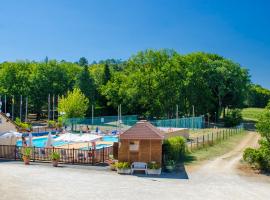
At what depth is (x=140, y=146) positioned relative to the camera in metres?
25.5

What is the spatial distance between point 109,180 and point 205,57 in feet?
211

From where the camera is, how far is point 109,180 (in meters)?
22.3

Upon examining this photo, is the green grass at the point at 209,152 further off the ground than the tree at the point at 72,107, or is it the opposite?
the tree at the point at 72,107

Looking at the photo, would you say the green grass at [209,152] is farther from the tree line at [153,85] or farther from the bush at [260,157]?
the tree line at [153,85]

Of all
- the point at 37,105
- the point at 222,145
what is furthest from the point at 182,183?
the point at 37,105

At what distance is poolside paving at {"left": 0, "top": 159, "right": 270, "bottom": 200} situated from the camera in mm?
18719

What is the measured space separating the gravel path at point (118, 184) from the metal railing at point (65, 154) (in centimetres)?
161

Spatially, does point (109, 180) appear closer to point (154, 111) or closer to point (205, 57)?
point (154, 111)

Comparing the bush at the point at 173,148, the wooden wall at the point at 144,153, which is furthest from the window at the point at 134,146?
the bush at the point at 173,148

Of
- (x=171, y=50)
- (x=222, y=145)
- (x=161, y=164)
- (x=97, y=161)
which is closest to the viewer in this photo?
(x=161, y=164)

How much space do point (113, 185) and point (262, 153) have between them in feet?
40.5

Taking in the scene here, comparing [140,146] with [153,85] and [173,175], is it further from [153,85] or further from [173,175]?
[153,85]

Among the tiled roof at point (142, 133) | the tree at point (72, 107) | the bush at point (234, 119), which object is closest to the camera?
the tiled roof at point (142, 133)

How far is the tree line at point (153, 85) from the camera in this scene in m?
73.4
